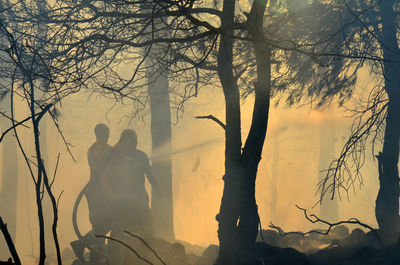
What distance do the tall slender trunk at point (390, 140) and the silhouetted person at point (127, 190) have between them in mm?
4371

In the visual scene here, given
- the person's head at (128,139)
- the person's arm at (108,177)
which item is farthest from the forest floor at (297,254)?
the person's head at (128,139)

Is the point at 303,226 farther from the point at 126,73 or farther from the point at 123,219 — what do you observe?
the point at 123,219

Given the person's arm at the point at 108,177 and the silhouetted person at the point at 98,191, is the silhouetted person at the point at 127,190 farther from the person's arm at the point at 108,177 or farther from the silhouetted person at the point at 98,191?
the silhouetted person at the point at 98,191

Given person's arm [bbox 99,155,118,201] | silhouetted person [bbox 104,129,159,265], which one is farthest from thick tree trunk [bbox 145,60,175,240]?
person's arm [bbox 99,155,118,201]

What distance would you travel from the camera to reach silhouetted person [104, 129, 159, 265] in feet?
28.7

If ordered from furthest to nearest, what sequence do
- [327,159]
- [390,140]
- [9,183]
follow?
1. [327,159]
2. [9,183]
3. [390,140]

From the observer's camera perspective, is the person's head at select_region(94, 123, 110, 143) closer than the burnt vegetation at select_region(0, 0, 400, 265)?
No

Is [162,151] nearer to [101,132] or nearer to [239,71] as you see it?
[101,132]

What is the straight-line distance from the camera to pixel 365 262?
626 centimetres

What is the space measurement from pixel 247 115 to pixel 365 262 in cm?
2624

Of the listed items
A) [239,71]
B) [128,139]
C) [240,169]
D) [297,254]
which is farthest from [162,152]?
[297,254]

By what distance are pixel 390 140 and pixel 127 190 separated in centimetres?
506

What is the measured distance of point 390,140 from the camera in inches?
342

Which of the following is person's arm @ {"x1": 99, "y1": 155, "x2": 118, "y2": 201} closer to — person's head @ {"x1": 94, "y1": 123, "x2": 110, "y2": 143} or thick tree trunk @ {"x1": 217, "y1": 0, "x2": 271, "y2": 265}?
person's head @ {"x1": 94, "y1": 123, "x2": 110, "y2": 143}
